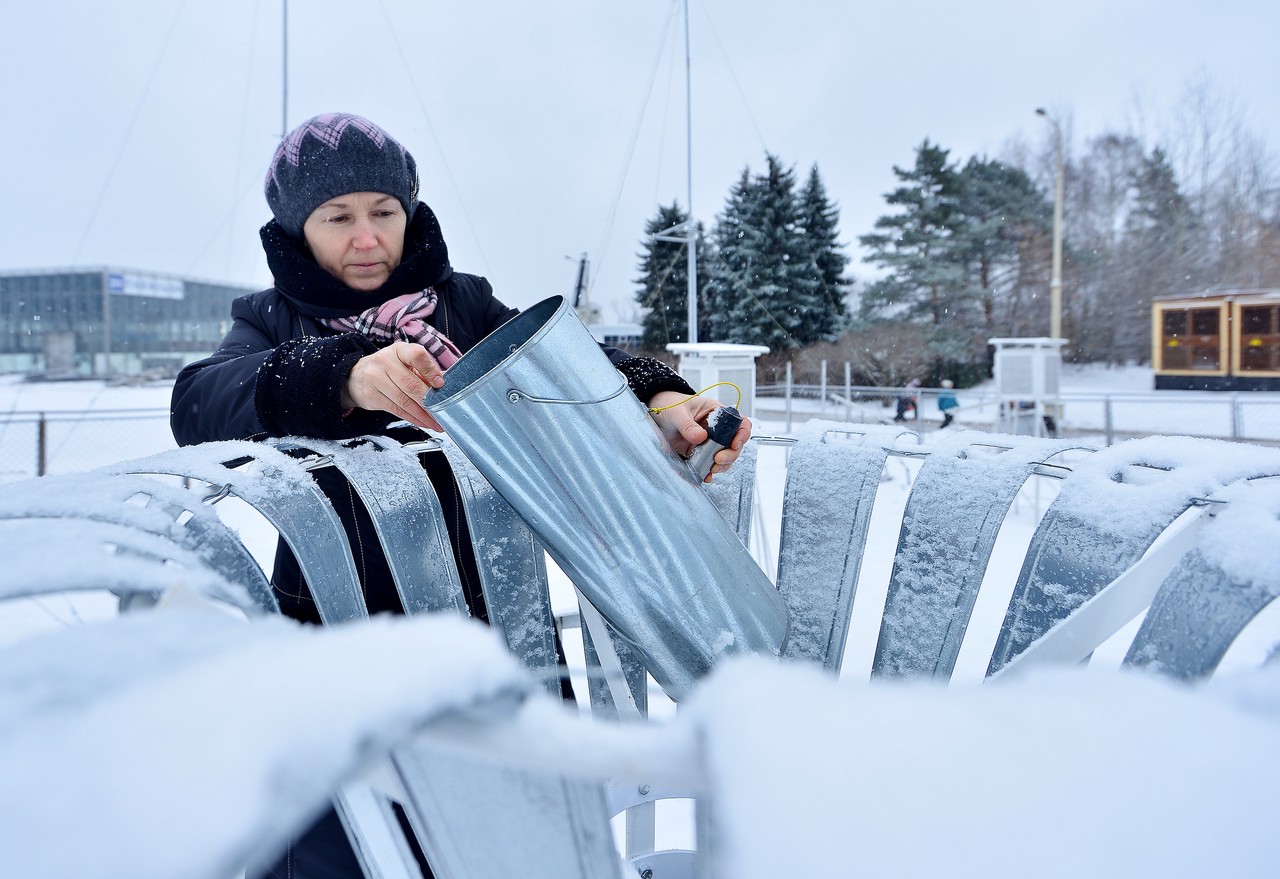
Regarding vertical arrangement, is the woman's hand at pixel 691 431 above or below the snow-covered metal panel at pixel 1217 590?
above

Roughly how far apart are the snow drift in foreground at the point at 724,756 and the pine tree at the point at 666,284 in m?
9.22

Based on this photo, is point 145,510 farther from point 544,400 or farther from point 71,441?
point 71,441

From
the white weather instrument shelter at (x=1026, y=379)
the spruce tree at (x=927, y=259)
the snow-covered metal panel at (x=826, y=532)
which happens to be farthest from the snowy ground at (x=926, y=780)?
the spruce tree at (x=927, y=259)

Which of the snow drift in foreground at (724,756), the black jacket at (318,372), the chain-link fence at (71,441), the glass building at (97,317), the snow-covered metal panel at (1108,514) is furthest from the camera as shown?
the glass building at (97,317)

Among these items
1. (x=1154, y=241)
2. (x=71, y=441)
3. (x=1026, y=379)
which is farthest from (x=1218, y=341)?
(x=71, y=441)

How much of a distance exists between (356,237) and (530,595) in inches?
21.3

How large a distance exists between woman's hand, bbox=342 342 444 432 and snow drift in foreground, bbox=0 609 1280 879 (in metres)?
0.44

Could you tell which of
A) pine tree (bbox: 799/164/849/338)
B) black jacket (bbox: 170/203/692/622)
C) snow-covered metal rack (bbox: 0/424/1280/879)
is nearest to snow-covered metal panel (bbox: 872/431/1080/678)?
snow-covered metal rack (bbox: 0/424/1280/879)

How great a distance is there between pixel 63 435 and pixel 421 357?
6506mm

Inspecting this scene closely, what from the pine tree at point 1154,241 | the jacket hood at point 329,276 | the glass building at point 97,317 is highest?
the pine tree at point 1154,241

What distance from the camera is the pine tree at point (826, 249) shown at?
38.6 ft

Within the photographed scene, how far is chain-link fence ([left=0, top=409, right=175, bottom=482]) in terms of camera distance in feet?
15.1

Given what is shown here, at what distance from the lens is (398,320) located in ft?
3.07

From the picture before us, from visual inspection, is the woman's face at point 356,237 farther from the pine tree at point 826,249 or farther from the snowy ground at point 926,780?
the pine tree at point 826,249
